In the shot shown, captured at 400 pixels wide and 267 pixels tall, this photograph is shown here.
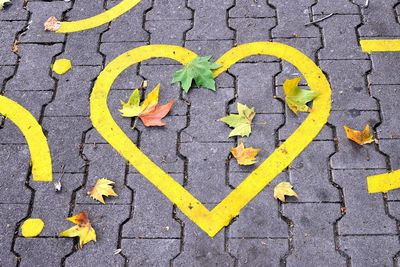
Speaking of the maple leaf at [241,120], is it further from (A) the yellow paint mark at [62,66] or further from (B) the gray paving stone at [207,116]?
(A) the yellow paint mark at [62,66]

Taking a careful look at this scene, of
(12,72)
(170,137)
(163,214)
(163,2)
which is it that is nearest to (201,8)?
(163,2)

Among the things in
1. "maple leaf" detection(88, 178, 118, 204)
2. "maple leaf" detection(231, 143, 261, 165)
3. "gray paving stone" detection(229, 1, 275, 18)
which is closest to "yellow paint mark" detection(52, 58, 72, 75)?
"maple leaf" detection(88, 178, 118, 204)

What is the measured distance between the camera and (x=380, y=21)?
3.92 meters

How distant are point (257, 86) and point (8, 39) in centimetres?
185

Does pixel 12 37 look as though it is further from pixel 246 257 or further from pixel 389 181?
pixel 389 181

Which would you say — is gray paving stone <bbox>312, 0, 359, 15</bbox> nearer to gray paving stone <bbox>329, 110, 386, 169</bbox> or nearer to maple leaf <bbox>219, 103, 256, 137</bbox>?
gray paving stone <bbox>329, 110, 386, 169</bbox>

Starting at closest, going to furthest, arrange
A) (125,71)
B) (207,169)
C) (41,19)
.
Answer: (207,169), (125,71), (41,19)

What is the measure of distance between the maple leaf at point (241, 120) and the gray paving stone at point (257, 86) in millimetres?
58

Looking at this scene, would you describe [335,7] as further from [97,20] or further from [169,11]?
[97,20]

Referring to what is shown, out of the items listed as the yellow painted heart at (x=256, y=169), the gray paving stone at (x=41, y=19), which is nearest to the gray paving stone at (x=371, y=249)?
the yellow painted heart at (x=256, y=169)

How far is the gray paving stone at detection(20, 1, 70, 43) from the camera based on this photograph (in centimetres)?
402

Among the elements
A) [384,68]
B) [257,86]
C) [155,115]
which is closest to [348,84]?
[384,68]

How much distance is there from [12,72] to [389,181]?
8.35 ft

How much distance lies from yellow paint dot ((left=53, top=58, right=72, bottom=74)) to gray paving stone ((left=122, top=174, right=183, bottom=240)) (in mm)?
1017
